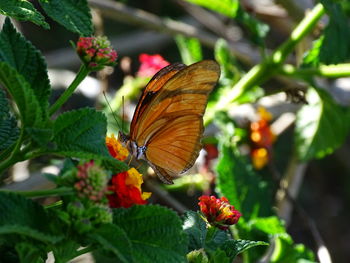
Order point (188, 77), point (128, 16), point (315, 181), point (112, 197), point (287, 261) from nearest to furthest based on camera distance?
point (112, 197)
point (188, 77)
point (287, 261)
point (128, 16)
point (315, 181)

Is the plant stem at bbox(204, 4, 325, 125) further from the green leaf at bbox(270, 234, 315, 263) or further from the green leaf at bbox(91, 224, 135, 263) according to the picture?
the green leaf at bbox(91, 224, 135, 263)

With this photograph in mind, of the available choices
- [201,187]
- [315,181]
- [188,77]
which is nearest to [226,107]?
[201,187]

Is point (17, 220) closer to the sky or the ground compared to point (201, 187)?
closer to the sky

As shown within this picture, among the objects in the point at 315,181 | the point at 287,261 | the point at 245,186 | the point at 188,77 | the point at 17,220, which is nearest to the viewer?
the point at 17,220

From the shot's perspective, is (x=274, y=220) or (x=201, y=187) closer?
(x=274, y=220)

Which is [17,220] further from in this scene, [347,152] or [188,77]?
[347,152]

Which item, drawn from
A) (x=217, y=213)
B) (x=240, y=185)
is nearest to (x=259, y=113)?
(x=240, y=185)

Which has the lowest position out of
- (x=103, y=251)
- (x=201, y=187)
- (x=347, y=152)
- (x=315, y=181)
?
(x=315, y=181)

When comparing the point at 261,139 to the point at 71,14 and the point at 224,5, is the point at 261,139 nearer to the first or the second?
the point at 224,5
